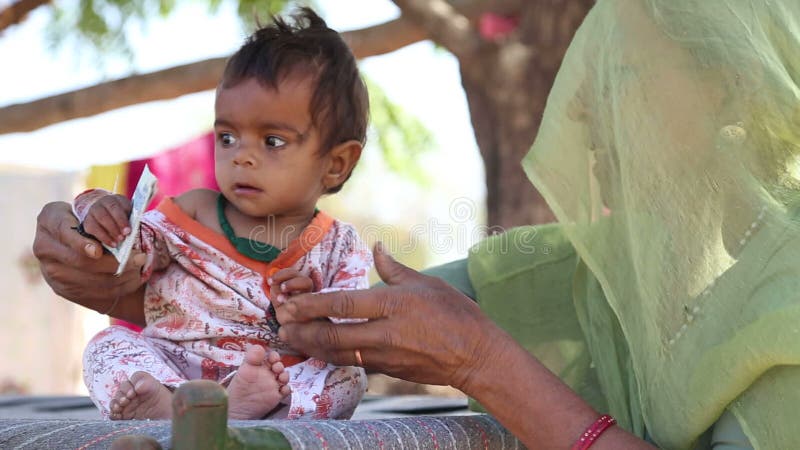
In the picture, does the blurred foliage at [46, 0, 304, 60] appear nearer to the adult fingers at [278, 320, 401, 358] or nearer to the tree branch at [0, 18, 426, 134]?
the tree branch at [0, 18, 426, 134]

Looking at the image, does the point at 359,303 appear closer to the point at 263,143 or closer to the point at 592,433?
the point at 592,433

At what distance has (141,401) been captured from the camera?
187cm

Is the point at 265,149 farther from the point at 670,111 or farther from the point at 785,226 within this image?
the point at 785,226

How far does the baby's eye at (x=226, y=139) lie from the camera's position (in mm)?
2111

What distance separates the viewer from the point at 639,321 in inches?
71.5

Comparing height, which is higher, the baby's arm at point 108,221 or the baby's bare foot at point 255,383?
the baby's arm at point 108,221

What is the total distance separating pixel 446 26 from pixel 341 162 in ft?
8.67

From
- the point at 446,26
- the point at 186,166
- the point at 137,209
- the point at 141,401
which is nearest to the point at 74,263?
the point at 137,209

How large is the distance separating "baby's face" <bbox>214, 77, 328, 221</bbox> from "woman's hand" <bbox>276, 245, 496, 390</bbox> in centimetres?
41

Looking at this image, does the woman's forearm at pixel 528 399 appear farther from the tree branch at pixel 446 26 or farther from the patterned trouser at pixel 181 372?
the tree branch at pixel 446 26

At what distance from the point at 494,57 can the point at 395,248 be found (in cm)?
182

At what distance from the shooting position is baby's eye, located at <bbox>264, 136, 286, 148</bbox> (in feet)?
6.90

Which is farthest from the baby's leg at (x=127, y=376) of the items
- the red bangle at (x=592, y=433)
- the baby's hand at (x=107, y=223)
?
the red bangle at (x=592, y=433)

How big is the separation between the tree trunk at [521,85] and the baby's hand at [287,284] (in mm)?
2856
